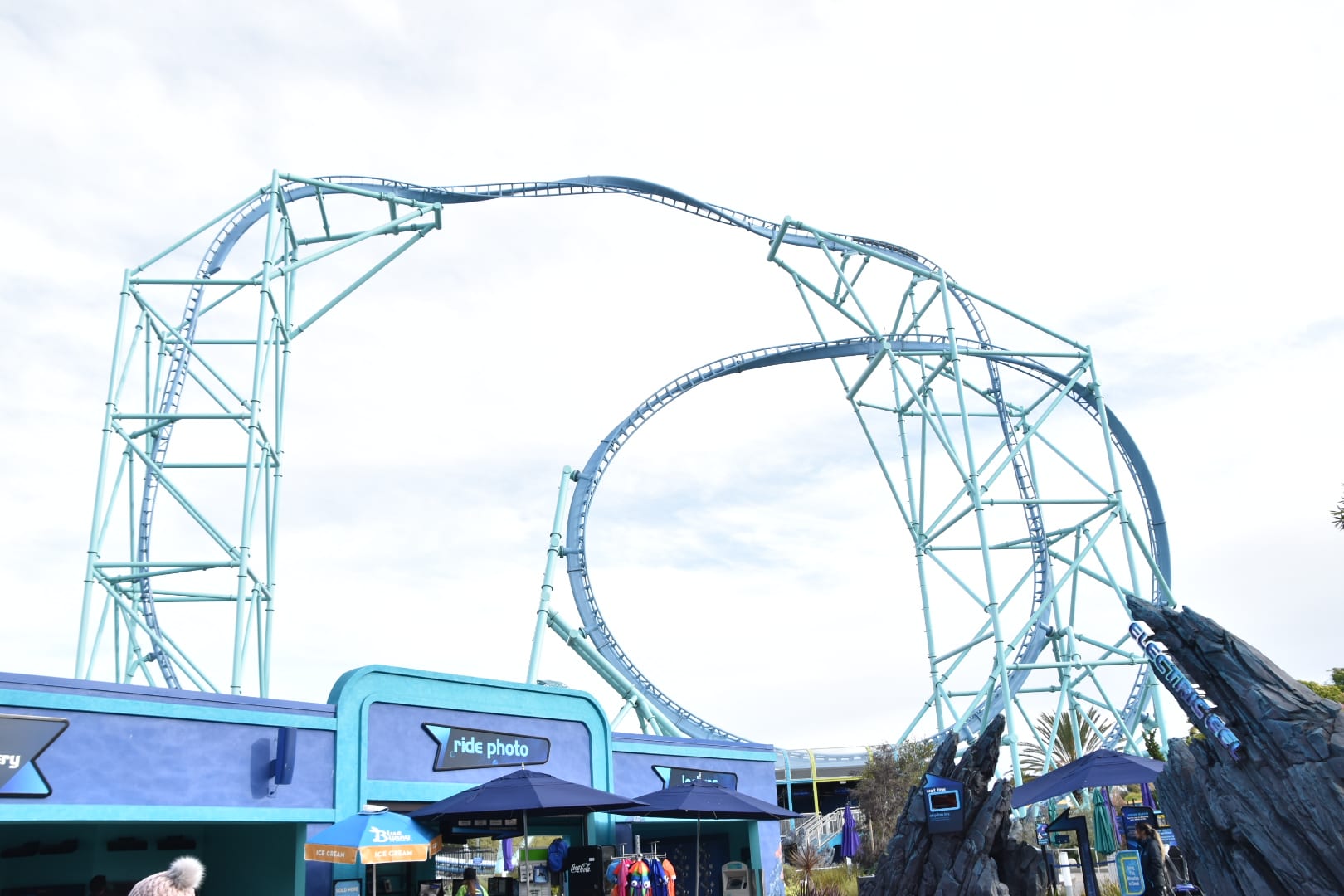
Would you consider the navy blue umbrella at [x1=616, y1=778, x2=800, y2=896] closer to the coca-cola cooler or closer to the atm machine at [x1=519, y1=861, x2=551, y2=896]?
the coca-cola cooler

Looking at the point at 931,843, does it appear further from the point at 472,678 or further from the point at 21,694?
the point at 21,694

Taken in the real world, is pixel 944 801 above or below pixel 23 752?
below

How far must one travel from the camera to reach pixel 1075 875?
17.1 metres

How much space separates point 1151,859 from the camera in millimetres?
12430

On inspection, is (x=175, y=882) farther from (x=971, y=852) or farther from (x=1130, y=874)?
(x=1130, y=874)

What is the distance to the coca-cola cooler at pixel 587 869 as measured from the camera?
44.4 feet

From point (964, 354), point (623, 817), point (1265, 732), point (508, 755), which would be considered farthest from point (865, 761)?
point (1265, 732)

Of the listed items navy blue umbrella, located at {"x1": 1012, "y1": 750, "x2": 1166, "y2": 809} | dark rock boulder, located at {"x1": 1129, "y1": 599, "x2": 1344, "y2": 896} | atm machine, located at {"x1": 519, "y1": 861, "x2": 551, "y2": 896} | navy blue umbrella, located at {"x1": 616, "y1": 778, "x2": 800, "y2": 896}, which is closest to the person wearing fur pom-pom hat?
atm machine, located at {"x1": 519, "y1": 861, "x2": 551, "y2": 896}

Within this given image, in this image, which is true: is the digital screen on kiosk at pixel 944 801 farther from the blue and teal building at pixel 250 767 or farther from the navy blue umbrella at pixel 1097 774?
the blue and teal building at pixel 250 767

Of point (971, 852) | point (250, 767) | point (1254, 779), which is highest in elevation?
point (250, 767)

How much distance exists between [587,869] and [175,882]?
9.62 meters

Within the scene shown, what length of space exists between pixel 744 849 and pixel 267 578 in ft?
26.9

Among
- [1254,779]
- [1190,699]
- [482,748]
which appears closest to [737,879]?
[482,748]

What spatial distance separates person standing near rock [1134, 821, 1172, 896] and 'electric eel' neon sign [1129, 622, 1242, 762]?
403 cm
